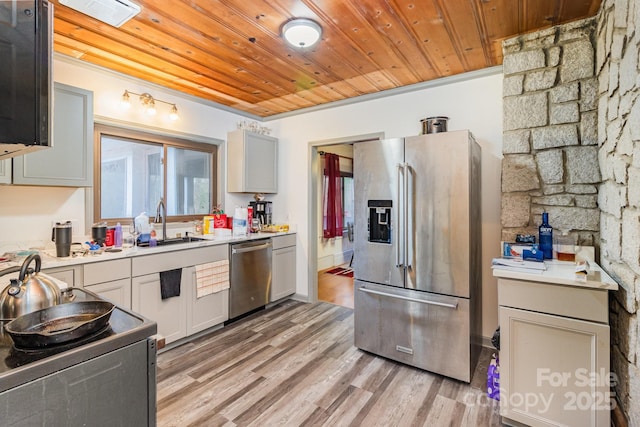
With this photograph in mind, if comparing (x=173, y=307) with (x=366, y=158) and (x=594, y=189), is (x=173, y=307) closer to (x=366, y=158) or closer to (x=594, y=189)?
(x=366, y=158)

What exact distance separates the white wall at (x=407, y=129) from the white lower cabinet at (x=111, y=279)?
2.12 m

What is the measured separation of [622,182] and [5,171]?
12.3 feet

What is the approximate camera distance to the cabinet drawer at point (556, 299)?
1.57m

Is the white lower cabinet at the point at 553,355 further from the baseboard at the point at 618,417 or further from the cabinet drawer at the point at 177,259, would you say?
the cabinet drawer at the point at 177,259

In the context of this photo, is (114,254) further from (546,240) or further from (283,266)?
(546,240)

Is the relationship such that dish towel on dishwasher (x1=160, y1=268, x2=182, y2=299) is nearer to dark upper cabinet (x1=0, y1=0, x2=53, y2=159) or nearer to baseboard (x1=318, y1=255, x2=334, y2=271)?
dark upper cabinet (x1=0, y1=0, x2=53, y2=159)

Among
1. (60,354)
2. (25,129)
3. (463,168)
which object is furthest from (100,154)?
(463,168)

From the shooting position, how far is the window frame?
2850 mm

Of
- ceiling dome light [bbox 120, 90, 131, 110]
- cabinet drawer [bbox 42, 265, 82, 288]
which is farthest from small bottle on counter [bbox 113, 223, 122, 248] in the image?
ceiling dome light [bbox 120, 90, 131, 110]

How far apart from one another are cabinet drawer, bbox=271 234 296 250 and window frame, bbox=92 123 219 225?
93 cm

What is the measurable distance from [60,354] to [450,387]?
234 cm

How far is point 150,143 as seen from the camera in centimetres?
329

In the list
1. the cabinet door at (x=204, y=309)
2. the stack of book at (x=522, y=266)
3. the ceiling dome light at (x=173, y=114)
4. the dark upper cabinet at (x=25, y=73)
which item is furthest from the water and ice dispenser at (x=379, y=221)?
the ceiling dome light at (x=173, y=114)

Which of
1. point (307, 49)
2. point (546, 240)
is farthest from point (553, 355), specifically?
point (307, 49)
